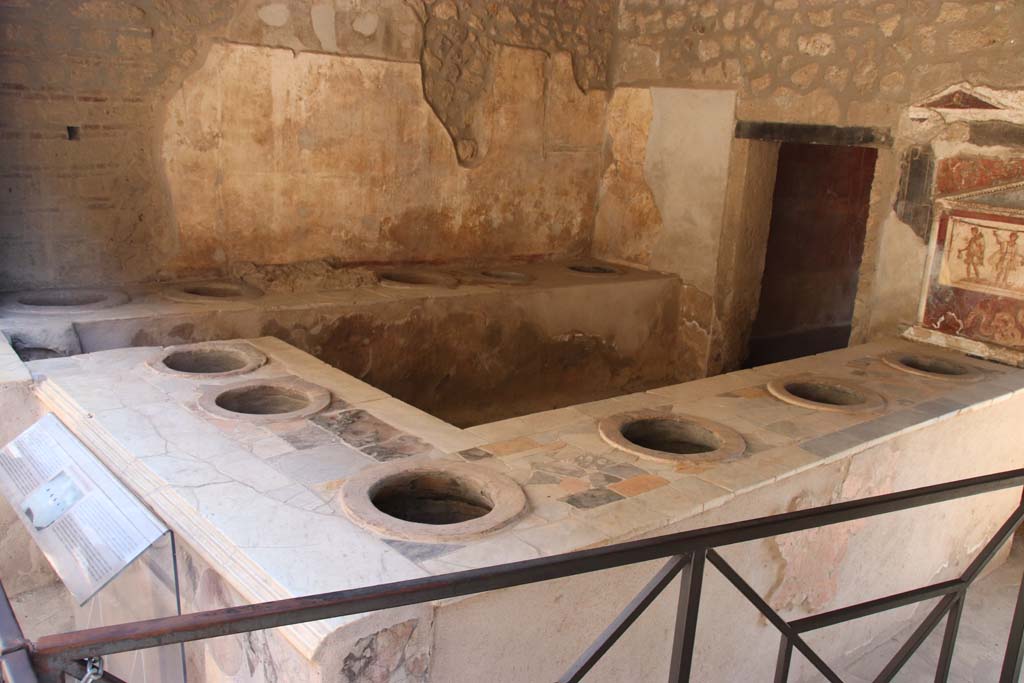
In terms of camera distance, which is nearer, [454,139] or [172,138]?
[172,138]

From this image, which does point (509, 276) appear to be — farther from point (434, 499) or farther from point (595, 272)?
point (434, 499)

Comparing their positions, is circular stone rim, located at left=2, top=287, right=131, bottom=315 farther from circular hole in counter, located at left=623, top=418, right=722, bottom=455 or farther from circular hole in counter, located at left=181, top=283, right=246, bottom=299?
circular hole in counter, located at left=623, top=418, right=722, bottom=455

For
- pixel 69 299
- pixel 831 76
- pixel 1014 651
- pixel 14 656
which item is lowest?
pixel 1014 651

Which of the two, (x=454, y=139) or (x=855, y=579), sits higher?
(x=454, y=139)

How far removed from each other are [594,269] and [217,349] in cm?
323

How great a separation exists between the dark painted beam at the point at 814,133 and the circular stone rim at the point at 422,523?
3.51 meters

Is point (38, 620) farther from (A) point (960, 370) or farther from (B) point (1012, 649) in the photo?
(A) point (960, 370)

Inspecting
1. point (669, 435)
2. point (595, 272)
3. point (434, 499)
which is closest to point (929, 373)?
point (669, 435)

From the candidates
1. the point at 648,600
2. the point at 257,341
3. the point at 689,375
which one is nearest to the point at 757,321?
the point at 689,375

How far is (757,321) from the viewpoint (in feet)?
22.4

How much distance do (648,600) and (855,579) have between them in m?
2.40

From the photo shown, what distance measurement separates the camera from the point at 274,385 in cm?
367

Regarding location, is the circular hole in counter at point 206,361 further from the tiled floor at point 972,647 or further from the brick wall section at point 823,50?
the brick wall section at point 823,50

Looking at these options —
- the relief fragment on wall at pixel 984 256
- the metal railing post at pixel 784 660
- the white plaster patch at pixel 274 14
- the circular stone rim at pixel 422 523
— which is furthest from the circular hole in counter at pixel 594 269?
the metal railing post at pixel 784 660
